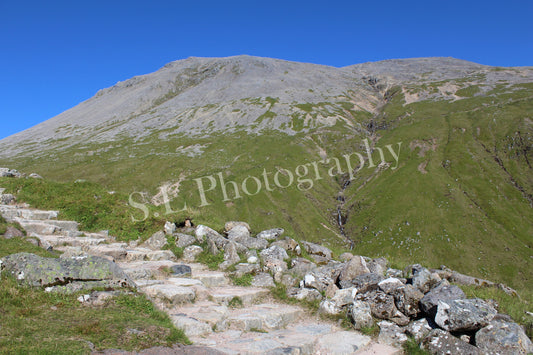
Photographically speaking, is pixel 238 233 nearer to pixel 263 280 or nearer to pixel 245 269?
pixel 245 269

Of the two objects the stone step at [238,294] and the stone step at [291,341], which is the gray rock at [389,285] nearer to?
the stone step at [291,341]

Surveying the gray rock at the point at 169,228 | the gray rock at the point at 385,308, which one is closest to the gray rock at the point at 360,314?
the gray rock at the point at 385,308

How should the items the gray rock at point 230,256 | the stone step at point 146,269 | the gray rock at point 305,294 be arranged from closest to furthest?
the stone step at point 146,269, the gray rock at point 305,294, the gray rock at point 230,256

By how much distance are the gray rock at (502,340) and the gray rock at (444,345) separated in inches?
13.5

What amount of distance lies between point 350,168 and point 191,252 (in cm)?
11899

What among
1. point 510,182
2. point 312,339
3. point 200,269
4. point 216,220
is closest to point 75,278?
point 200,269

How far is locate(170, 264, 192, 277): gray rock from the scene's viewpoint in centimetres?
1274

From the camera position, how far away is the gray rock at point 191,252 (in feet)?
50.9

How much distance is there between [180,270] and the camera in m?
13.0

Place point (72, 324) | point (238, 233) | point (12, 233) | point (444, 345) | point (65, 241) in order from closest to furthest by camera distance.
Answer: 1. point (72, 324)
2. point (444, 345)
3. point (12, 233)
4. point (65, 241)
5. point (238, 233)

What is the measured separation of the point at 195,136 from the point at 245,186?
5911cm

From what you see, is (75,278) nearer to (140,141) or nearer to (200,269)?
(200,269)

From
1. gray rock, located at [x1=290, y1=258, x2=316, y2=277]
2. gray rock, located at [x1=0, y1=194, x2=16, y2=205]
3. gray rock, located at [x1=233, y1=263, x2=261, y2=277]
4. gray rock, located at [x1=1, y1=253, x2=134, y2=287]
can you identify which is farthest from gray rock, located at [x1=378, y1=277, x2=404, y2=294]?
gray rock, located at [x1=0, y1=194, x2=16, y2=205]

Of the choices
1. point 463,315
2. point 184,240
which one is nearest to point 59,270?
point 184,240
